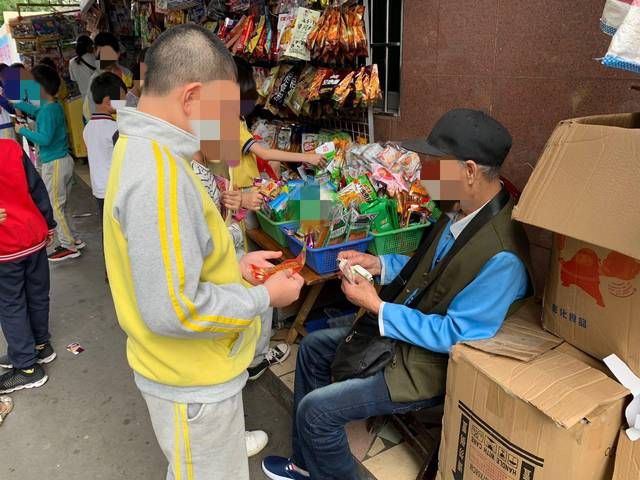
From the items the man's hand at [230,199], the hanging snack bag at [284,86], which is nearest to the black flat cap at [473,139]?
the man's hand at [230,199]

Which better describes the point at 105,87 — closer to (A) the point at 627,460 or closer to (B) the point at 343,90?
(B) the point at 343,90

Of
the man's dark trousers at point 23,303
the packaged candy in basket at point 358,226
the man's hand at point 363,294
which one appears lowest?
the man's dark trousers at point 23,303

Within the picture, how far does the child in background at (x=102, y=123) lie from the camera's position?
13.4ft

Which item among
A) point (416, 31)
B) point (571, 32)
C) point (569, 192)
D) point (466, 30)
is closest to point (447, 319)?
point (569, 192)

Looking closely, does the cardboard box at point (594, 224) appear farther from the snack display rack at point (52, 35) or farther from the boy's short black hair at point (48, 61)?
the snack display rack at point (52, 35)

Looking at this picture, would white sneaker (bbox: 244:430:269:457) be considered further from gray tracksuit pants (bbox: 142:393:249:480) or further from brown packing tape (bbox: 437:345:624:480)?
brown packing tape (bbox: 437:345:624:480)

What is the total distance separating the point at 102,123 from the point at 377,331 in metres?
3.20

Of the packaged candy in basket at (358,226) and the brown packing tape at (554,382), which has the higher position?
the packaged candy in basket at (358,226)

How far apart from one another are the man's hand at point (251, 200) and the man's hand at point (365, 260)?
0.70 m

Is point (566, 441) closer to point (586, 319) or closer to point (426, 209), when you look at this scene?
point (586, 319)

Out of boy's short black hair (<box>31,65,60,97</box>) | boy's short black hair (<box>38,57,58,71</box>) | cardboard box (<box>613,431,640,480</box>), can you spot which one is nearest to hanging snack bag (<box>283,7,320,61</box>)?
cardboard box (<box>613,431,640,480</box>)

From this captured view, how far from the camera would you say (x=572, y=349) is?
172 centimetres

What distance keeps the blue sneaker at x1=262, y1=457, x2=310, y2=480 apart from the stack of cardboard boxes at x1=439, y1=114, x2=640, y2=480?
0.88 m

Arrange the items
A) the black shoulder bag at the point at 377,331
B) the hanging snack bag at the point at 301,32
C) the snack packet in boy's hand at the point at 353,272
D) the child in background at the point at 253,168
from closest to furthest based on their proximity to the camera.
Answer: the black shoulder bag at the point at 377,331 → the snack packet in boy's hand at the point at 353,272 → the child in background at the point at 253,168 → the hanging snack bag at the point at 301,32
